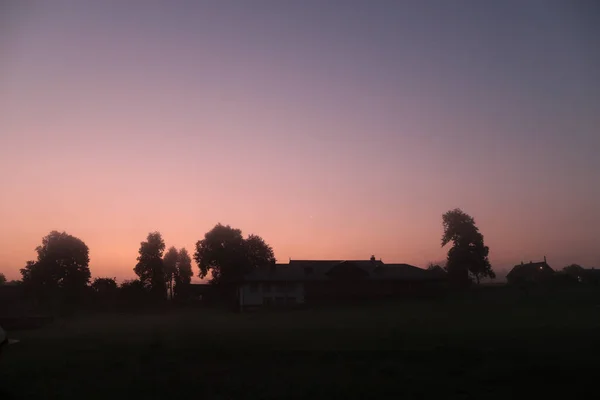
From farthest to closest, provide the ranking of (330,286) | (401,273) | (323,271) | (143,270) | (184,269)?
(184,269) < (143,270) < (323,271) < (401,273) < (330,286)

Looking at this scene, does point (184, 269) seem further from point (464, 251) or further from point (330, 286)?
point (464, 251)

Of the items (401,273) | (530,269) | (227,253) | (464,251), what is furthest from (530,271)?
(227,253)

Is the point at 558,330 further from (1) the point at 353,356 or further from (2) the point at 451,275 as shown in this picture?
(2) the point at 451,275

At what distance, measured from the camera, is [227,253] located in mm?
91875

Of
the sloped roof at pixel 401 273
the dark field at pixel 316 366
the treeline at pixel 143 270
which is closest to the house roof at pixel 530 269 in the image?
the sloped roof at pixel 401 273

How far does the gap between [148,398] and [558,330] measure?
21.2 metres

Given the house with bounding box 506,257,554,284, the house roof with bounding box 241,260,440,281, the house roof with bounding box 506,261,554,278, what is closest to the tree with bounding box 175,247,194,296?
the house roof with bounding box 241,260,440,281

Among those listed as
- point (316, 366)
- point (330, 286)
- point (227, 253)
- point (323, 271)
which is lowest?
point (316, 366)

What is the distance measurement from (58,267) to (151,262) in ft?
54.9

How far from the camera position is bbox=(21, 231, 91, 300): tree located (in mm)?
77875

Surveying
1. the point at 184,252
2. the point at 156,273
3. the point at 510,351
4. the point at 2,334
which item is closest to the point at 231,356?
the point at 2,334

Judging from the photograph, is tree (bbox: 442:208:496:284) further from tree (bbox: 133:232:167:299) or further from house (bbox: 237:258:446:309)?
tree (bbox: 133:232:167:299)

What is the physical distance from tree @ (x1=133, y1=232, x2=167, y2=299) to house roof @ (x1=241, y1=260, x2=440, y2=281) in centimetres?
2894

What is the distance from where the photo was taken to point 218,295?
7825 cm
